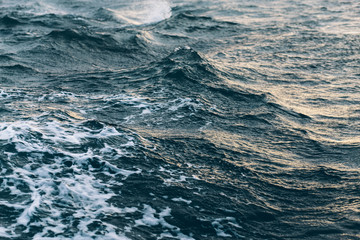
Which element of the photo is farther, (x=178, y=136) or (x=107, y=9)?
(x=107, y=9)

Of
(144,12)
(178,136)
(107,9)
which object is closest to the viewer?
(178,136)

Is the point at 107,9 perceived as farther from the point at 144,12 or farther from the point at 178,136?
the point at 178,136

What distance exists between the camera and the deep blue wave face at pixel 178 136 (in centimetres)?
556

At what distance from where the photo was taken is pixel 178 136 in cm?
771

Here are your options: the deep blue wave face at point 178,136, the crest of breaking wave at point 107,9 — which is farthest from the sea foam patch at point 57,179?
the crest of breaking wave at point 107,9

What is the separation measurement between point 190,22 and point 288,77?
26.2 ft

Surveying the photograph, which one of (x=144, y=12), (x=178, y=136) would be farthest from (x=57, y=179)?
(x=144, y=12)

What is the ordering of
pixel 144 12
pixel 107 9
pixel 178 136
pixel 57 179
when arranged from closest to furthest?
pixel 57 179, pixel 178 136, pixel 107 9, pixel 144 12

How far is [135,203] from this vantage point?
19.2 ft

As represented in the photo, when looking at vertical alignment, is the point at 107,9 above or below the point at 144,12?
below

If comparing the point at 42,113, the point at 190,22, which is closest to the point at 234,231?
the point at 42,113

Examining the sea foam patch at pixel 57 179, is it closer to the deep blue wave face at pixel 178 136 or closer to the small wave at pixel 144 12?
the deep blue wave face at pixel 178 136

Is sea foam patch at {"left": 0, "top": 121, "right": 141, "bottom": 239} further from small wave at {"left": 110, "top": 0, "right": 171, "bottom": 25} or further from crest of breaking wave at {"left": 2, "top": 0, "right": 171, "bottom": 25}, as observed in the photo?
small wave at {"left": 110, "top": 0, "right": 171, "bottom": 25}

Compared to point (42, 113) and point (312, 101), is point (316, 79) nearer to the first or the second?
point (312, 101)
